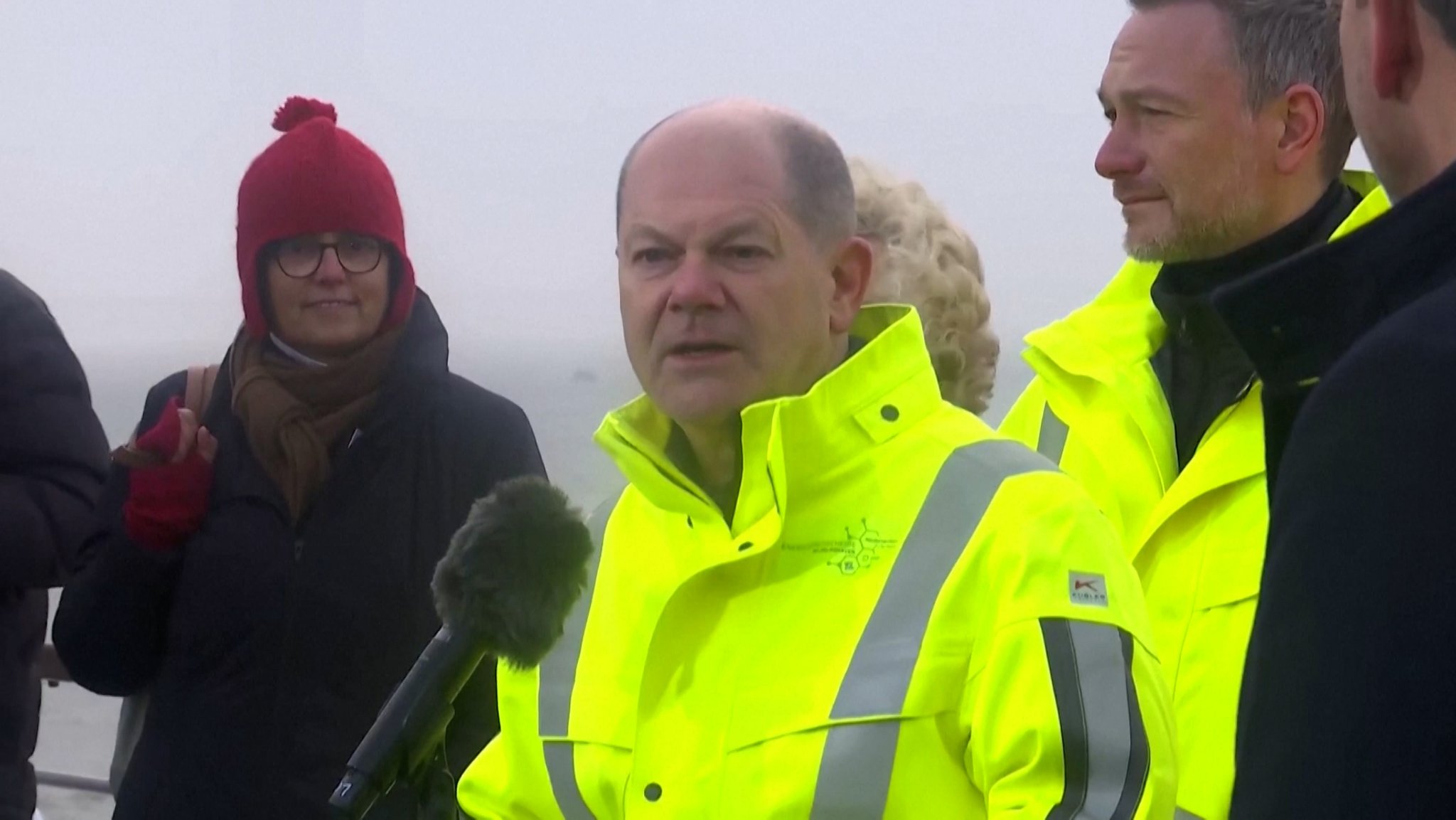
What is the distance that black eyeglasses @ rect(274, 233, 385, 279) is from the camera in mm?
2094

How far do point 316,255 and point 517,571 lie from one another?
953 millimetres

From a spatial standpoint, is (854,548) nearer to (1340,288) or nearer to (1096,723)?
(1096,723)

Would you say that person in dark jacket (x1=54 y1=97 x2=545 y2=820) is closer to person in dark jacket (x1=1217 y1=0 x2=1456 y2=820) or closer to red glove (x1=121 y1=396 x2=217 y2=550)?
red glove (x1=121 y1=396 x2=217 y2=550)

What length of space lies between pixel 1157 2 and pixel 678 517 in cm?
74

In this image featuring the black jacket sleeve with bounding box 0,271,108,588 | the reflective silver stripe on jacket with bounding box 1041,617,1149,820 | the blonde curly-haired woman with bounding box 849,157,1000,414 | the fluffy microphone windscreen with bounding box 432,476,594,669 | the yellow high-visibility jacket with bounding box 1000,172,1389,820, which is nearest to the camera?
the reflective silver stripe on jacket with bounding box 1041,617,1149,820

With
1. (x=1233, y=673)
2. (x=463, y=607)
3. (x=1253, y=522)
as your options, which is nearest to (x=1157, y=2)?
(x=1253, y=522)

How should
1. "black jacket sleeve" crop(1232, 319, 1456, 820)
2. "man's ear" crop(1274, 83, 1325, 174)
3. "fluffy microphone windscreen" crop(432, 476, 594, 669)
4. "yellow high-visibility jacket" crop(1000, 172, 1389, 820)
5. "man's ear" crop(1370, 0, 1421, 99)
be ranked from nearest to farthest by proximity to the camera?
"black jacket sleeve" crop(1232, 319, 1456, 820)
"man's ear" crop(1370, 0, 1421, 99)
"fluffy microphone windscreen" crop(432, 476, 594, 669)
"yellow high-visibility jacket" crop(1000, 172, 1389, 820)
"man's ear" crop(1274, 83, 1325, 174)

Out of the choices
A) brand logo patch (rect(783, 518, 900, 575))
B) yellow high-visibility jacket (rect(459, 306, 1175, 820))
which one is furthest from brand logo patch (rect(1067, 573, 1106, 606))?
brand logo patch (rect(783, 518, 900, 575))

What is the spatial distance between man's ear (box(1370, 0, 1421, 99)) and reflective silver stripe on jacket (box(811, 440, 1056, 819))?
53 cm

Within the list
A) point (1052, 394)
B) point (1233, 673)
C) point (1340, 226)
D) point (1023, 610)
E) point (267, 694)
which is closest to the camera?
point (1023, 610)

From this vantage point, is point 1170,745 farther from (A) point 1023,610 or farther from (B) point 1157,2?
(B) point 1157,2

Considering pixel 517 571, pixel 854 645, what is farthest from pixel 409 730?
pixel 854 645

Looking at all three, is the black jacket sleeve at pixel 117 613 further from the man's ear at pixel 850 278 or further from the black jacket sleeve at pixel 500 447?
the man's ear at pixel 850 278

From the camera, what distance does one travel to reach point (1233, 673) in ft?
4.92
